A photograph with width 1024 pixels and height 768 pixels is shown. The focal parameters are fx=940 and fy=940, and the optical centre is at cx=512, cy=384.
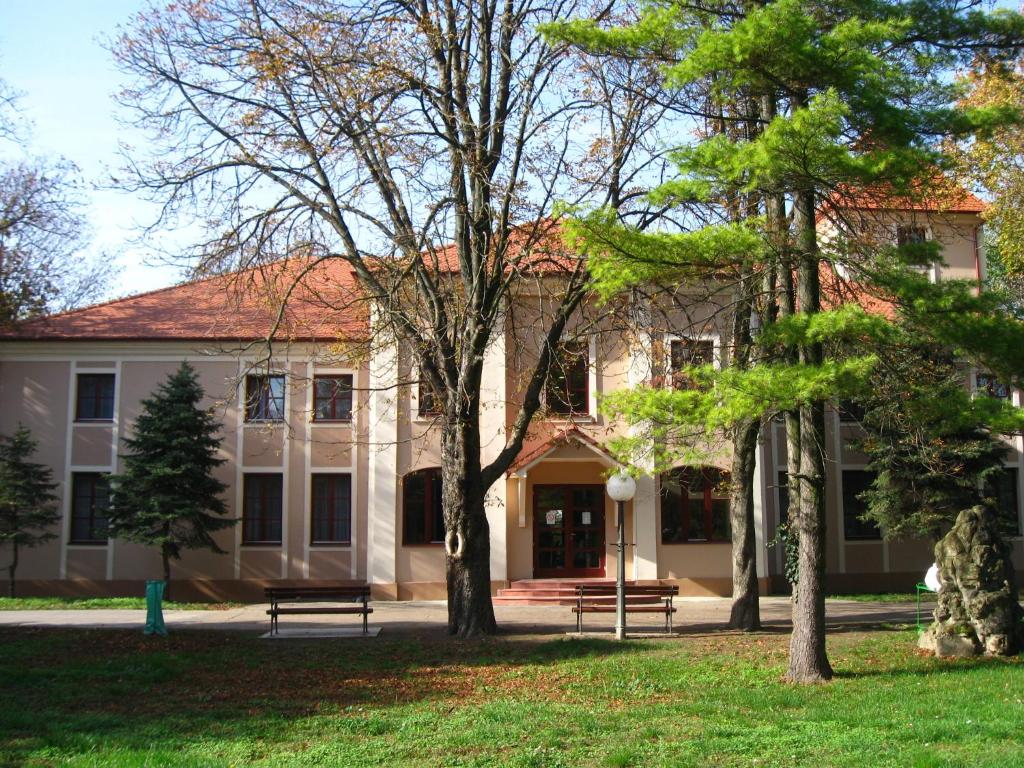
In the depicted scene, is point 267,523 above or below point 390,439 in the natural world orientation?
below

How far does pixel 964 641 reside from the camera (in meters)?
13.3

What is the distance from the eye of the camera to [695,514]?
24.4 m

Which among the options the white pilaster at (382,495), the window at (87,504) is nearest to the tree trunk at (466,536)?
the white pilaster at (382,495)

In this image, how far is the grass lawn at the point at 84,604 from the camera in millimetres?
21594

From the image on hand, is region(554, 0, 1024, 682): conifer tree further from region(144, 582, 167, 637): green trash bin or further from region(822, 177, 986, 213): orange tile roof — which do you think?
region(144, 582, 167, 637): green trash bin

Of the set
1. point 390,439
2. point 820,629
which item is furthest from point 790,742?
point 390,439

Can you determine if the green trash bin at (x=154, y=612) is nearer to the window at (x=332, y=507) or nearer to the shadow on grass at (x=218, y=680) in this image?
the shadow on grass at (x=218, y=680)

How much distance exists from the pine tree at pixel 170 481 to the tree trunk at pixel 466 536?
9179mm

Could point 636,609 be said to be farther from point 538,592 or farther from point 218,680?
point 218,680

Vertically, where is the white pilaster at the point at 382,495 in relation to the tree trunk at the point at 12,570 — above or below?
above

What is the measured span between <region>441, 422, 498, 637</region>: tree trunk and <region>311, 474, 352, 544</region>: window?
9.43 m

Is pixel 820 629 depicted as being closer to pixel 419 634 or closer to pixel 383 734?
pixel 383 734

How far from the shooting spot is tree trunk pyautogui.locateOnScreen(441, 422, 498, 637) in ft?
51.8

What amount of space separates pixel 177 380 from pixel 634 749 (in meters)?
18.4
